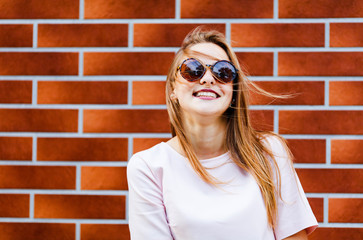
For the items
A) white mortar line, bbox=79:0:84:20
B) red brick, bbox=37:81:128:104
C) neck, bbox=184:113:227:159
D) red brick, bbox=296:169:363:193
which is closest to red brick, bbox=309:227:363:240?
red brick, bbox=296:169:363:193

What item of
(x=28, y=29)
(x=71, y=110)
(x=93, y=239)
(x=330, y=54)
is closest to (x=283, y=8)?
(x=330, y=54)

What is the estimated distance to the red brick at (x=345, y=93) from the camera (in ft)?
5.34

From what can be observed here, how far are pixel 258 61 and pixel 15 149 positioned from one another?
1.26 metres

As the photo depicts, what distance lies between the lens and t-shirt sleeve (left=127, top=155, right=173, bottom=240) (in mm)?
1339

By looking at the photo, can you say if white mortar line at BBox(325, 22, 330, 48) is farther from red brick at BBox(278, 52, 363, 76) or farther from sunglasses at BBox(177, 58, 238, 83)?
sunglasses at BBox(177, 58, 238, 83)

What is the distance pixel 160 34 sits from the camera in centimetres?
166

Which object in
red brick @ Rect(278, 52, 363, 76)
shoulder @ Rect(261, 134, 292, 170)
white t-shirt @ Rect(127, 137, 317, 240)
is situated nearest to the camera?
white t-shirt @ Rect(127, 137, 317, 240)

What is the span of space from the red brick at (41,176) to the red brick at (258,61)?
0.98 m

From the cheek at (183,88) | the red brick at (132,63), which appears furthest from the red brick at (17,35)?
the cheek at (183,88)

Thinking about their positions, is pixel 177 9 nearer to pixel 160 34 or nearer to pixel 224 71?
pixel 160 34

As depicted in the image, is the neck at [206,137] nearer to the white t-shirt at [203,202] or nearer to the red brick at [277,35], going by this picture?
the white t-shirt at [203,202]

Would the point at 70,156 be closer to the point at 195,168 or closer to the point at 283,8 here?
the point at 195,168

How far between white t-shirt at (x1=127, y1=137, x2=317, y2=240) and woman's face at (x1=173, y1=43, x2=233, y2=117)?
214 millimetres

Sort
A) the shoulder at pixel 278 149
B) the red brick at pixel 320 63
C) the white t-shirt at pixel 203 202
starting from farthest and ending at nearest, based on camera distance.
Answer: the red brick at pixel 320 63 < the shoulder at pixel 278 149 < the white t-shirt at pixel 203 202
